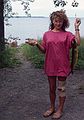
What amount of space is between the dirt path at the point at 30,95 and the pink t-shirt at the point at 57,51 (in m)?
0.82

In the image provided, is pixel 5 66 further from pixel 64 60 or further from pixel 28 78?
pixel 64 60

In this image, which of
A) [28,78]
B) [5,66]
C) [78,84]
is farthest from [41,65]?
[78,84]

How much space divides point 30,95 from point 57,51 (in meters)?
2.12

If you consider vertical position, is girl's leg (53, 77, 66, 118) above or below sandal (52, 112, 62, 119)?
above

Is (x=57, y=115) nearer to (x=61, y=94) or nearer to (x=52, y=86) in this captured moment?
(x=61, y=94)

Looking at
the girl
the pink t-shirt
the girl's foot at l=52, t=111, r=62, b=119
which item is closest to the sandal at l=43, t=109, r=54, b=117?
the girl's foot at l=52, t=111, r=62, b=119

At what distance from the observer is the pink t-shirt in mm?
6438

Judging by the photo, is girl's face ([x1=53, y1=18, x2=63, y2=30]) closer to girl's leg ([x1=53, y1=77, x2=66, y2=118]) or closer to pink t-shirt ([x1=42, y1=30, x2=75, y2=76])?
pink t-shirt ([x1=42, y1=30, x2=75, y2=76])

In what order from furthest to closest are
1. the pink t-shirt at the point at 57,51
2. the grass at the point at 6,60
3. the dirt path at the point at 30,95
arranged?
the grass at the point at 6,60 → the dirt path at the point at 30,95 → the pink t-shirt at the point at 57,51

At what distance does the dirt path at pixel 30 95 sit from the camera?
6.91m

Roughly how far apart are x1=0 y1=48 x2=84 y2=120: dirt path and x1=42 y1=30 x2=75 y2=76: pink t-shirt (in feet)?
2.69

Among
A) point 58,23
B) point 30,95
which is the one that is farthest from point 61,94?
point 30,95

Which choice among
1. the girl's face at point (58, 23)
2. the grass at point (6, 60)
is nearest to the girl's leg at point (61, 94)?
the girl's face at point (58, 23)

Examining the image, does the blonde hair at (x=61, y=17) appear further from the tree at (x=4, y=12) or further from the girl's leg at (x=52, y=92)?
the tree at (x=4, y=12)
